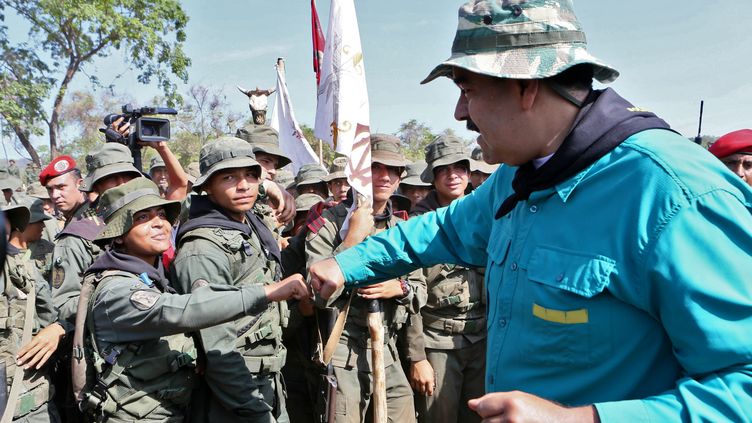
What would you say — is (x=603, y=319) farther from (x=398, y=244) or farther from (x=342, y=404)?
(x=342, y=404)

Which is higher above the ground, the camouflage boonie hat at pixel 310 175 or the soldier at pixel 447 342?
the camouflage boonie hat at pixel 310 175

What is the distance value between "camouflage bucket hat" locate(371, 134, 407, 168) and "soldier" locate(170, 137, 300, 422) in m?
1.24

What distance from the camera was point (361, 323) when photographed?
13.6ft

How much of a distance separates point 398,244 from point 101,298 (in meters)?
1.71

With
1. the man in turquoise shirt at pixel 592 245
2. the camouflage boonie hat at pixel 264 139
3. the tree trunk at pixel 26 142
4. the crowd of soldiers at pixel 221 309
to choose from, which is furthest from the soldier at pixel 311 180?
the tree trunk at pixel 26 142

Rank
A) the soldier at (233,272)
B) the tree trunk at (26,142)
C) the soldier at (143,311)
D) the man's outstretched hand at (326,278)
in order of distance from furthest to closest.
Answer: the tree trunk at (26,142), the soldier at (233,272), the soldier at (143,311), the man's outstretched hand at (326,278)

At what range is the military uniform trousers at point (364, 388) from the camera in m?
3.99

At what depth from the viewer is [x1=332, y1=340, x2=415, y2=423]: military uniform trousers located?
3992 mm

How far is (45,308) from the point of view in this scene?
405 centimetres

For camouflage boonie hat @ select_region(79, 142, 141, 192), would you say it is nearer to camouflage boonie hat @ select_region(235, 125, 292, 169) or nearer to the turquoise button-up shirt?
camouflage boonie hat @ select_region(235, 125, 292, 169)

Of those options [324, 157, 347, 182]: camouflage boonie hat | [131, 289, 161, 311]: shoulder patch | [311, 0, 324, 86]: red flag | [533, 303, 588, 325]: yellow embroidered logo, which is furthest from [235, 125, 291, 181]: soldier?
[533, 303, 588, 325]: yellow embroidered logo

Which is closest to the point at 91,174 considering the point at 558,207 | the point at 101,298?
the point at 101,298

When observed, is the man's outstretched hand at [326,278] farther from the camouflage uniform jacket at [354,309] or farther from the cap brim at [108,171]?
the cap brim at [108,171]

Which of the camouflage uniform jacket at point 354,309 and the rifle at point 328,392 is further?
the camouflage uniform jacket at point 354,309
